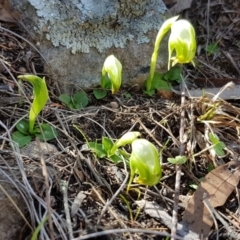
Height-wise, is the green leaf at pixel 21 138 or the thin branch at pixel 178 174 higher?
the green leaf at pixel 21 138

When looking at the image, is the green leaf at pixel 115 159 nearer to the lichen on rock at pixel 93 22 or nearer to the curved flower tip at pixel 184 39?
the curved flower tip at pixel 184 39

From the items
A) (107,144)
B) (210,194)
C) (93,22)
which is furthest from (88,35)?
(210,194)

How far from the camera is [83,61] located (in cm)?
187

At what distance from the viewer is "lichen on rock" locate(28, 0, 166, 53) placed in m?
1.86

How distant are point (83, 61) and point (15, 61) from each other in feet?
0.81

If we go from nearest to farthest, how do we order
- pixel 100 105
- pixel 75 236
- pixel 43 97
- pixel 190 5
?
pixel 75 236 → pixel 43 97 → pixel 100 105 → pixel 190 5

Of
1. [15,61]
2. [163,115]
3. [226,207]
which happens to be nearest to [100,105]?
[163,115]

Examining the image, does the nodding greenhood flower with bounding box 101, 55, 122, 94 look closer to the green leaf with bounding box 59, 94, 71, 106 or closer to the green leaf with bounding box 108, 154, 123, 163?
the green leaf with bounding box 59, 94, 71, 106

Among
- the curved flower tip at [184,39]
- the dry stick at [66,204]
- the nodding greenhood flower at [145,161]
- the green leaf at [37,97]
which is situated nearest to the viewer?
the dry stick at [66,204]

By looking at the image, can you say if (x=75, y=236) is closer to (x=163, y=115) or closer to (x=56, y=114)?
(x=56, y=114)

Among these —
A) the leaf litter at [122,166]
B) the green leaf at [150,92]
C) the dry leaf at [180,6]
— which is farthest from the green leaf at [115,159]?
the dry leaf at [180,6]

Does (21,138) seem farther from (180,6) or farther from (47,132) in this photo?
(180,6)

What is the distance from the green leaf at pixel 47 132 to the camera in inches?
60.6

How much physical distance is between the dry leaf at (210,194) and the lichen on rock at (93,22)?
66 centimetres
